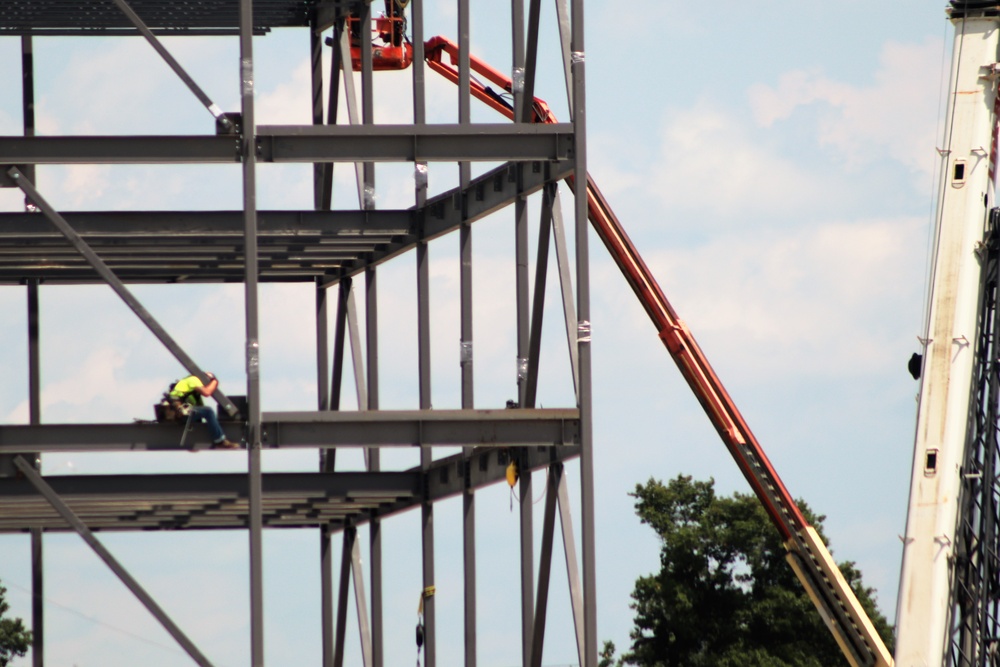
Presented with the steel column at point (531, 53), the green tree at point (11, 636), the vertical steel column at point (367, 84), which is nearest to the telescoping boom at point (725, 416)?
the vertical steel column at point (367, 84)

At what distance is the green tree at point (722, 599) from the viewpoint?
62188mm

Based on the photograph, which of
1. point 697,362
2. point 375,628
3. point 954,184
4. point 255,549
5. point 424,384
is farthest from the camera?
point 697,362

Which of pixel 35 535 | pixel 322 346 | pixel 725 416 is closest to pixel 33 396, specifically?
pixel 35 535

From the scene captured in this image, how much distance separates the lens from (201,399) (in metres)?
21.0

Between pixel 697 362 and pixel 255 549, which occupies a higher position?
pixel 697 362

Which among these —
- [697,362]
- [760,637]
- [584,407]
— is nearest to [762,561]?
[760,637]

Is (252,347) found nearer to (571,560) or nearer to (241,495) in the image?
(241,495)

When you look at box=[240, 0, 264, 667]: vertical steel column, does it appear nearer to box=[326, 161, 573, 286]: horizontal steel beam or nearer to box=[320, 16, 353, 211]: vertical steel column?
box=[326, 161, 573, 286]: horizontal steel beam

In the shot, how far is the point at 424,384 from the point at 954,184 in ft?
40.5

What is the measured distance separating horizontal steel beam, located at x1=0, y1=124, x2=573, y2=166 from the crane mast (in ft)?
45.0

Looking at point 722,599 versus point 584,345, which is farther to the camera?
point 722,599

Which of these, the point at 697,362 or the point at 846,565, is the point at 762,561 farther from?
the point at 697,362

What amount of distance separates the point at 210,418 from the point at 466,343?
621cm

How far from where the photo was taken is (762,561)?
63812mm
